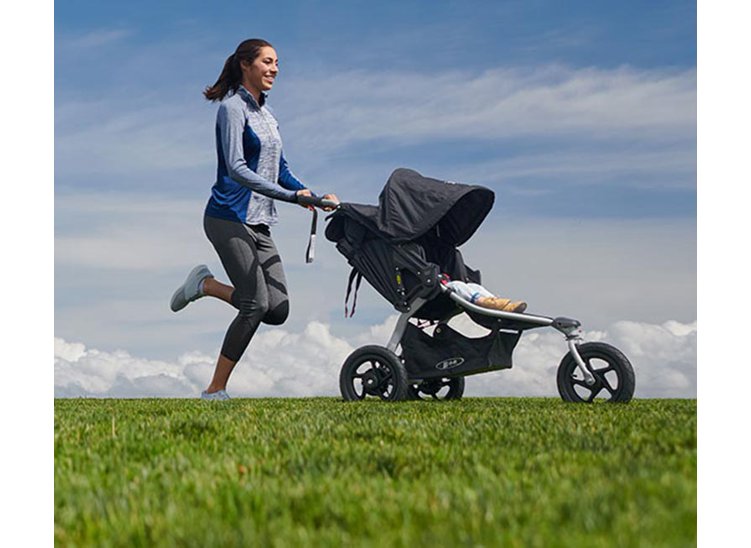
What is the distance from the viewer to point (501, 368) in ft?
21.5

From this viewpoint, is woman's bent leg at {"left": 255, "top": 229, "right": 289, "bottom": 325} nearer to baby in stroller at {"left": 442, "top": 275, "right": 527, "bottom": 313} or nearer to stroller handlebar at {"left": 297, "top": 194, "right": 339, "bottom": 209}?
stroller handlebar at {"left": 297, "top": 194, "right": 339, "bottom": 209}

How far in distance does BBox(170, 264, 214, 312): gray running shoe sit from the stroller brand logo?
215 centimetres

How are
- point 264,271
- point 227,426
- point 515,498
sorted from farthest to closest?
1. point 264,271
2. point 227,426
3. point 515,498

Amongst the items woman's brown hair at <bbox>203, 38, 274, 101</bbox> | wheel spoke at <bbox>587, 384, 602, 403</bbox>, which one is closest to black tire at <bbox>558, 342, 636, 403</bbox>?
wheel spoke at <bbox>587, 384, 602, 403</bbox>

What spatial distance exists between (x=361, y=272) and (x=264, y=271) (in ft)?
2.62

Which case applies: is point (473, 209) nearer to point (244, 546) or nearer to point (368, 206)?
point (368, 206)

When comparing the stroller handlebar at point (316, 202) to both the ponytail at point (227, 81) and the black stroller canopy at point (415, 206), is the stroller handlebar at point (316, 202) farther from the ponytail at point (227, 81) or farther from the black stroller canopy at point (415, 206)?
the ponytail at point (227, 81)

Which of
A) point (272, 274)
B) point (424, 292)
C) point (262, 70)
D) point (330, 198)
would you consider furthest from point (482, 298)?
point (262, 70)

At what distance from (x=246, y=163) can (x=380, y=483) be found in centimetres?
477

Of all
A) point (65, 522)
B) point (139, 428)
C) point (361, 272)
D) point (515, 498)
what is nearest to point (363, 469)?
point (515, 498)

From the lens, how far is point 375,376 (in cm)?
673

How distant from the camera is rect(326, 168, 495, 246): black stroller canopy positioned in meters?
6.57

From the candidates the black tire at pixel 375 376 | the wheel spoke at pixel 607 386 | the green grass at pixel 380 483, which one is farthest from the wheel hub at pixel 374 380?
the green grass at pixel 380 483

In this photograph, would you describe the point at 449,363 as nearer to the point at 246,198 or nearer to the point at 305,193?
the point at 305,193
